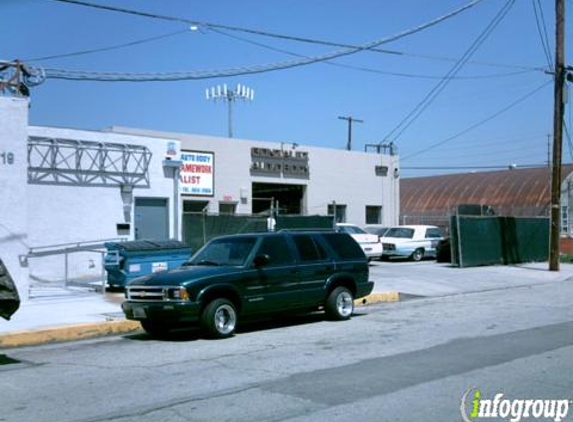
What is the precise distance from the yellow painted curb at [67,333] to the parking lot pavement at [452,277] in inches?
314

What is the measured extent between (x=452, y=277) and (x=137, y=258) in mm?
10913

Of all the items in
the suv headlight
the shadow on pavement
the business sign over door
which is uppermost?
the business sign over door

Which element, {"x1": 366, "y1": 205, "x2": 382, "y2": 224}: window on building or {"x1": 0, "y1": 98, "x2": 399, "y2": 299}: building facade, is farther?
{"x1": 366, "y1": 205, "x2": 382, "y2": 224}: window on building

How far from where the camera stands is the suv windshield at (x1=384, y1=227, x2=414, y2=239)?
3119cm

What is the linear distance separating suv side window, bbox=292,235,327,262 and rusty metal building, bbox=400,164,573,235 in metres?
37.3

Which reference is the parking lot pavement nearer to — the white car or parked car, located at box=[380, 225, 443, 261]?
the white car

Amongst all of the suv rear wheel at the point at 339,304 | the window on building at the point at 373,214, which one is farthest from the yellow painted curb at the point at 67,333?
the window on building at the point at 373,214

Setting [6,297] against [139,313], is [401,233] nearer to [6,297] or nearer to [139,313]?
[139,313]

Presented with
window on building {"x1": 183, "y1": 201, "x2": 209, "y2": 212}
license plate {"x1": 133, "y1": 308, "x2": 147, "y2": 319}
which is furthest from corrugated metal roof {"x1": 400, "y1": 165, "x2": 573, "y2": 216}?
license plate {"x1": 133, "y1": 308, "x2": 147, "y2": 319}

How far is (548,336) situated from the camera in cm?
1121

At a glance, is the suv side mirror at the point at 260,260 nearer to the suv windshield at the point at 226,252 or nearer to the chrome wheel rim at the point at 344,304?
the suv windshield at the point at 226,252

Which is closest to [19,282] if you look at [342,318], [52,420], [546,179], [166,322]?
[166,322]

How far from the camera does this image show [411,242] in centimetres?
3089

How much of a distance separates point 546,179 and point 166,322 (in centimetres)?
5043
